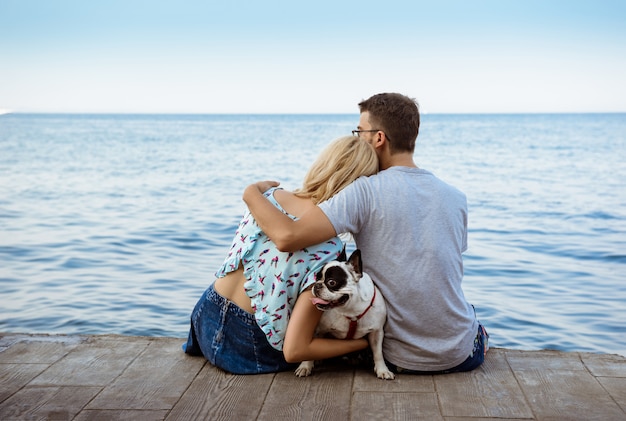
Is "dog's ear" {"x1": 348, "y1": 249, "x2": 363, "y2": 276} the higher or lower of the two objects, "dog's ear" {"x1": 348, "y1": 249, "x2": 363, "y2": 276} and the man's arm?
the lower

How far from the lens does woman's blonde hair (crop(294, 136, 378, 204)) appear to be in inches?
129

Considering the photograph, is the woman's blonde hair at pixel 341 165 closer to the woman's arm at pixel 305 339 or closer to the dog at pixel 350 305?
the dog at pixel 350 305

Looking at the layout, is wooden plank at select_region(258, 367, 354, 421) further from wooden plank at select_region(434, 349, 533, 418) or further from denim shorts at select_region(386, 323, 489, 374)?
wooden plank at select_region(434, 349, 533, 418)

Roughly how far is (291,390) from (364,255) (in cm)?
69

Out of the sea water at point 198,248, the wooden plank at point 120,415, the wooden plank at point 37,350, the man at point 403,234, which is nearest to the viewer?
the wooden plank at point 120,415

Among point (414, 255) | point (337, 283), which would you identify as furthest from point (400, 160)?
point (337, 283)

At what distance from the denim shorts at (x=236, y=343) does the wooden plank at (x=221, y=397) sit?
0.05 m

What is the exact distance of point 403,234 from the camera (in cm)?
325

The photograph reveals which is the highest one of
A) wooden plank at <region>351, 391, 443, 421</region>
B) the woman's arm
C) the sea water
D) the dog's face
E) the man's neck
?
the man's neck

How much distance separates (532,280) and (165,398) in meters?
5.73

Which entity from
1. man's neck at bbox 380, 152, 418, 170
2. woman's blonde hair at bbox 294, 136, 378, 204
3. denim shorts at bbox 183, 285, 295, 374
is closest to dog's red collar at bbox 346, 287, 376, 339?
denim shorts at bbox 183, 285, 295, 374

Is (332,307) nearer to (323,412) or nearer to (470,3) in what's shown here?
(323,412)

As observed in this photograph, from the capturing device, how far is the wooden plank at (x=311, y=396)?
293cm

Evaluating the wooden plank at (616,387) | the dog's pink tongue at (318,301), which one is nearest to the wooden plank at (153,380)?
the dog's pink tongue at (318,301)
